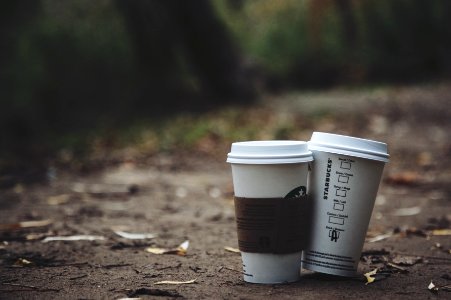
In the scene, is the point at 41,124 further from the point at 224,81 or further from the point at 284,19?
the point at 284,19

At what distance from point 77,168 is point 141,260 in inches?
166

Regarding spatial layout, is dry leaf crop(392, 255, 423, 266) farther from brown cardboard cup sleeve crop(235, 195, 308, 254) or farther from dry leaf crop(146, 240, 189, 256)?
dry leaf crop(146, 240, 189, 256)

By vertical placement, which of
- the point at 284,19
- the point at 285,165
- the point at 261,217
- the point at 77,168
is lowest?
the point at 77,168

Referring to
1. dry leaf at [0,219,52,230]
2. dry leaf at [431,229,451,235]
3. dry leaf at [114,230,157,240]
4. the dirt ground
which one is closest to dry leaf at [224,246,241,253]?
the dirt ground

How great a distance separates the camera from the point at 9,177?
7152 millimetres

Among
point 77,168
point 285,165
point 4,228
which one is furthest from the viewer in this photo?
point 77,168

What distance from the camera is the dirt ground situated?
309 centimetres

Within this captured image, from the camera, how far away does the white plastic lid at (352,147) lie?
10.3 feet

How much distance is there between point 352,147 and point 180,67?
1046cm

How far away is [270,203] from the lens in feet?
9.99

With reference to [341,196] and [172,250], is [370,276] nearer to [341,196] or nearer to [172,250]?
[341,196]

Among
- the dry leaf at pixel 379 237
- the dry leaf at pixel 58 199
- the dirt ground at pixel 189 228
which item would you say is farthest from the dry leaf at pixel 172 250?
the dry leaf at pixel 58 199

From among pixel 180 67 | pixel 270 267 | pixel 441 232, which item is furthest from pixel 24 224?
pixel 180 67

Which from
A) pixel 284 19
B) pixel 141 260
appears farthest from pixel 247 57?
pixel 141 260
